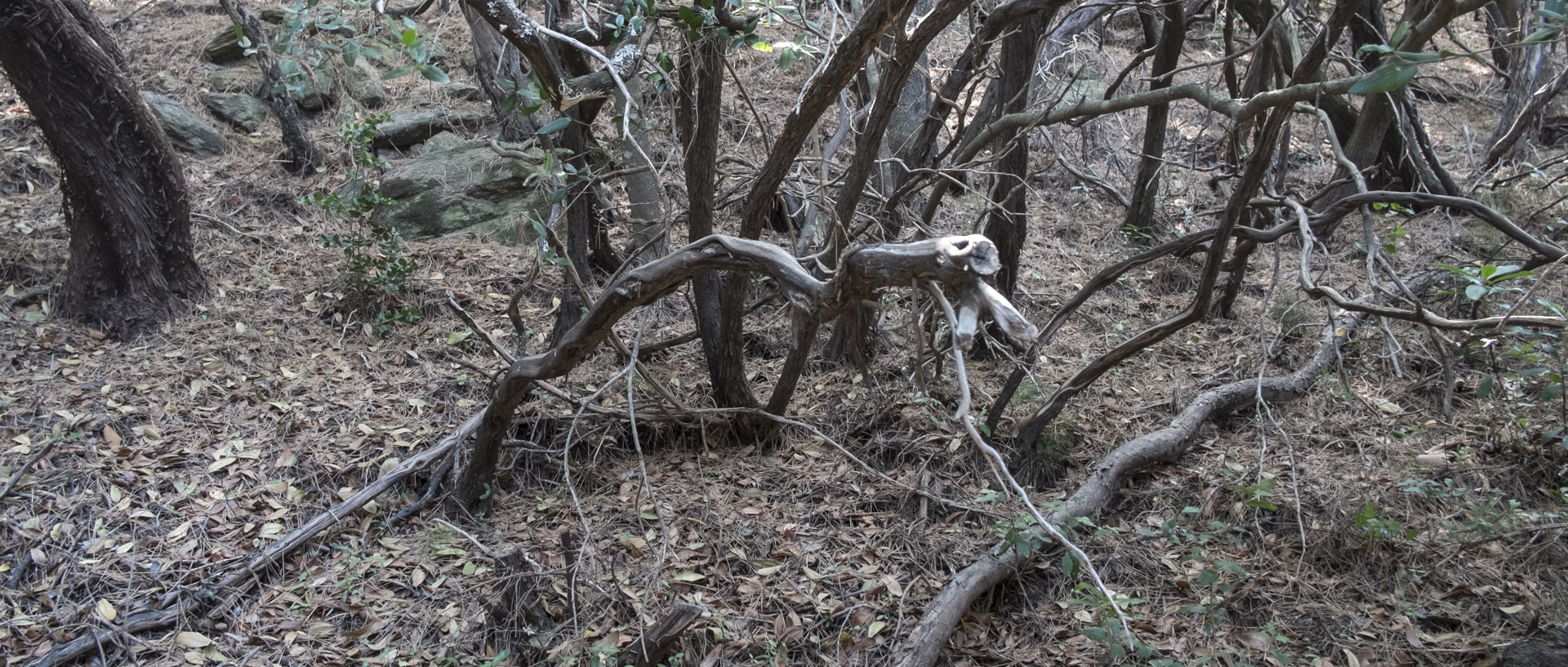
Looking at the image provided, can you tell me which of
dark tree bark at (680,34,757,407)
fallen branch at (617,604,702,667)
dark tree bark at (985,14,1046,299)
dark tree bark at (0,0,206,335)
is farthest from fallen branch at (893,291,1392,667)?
dark tree bark at (0,0,206,335)

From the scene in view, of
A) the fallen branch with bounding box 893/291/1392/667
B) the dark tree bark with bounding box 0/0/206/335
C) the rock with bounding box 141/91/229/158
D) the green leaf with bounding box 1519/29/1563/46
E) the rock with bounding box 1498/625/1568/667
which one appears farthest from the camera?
the rock with bounding box 141/91/229/158

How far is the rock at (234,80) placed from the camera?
7457 millimetres

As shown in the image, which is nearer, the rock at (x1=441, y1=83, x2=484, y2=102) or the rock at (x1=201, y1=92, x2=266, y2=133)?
the rock at (x1=201, y1=92, x2=266, y2=133)

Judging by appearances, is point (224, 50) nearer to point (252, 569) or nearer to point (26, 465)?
point (26, 465)

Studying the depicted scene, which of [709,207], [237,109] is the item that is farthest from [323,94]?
[709,207]

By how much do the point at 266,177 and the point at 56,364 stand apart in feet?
7.83

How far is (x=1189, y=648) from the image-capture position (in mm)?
3102

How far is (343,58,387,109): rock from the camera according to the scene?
7.70m

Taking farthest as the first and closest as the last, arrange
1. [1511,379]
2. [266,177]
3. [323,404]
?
[266,177] → [323,404] → [1511,379]

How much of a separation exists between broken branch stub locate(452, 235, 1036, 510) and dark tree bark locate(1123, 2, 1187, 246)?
2.78 meters

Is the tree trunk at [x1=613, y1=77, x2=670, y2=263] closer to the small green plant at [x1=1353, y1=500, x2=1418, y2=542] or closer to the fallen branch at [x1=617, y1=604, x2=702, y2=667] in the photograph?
the fallen branch at [x1=617, y1=604, x2=702, y2=667]

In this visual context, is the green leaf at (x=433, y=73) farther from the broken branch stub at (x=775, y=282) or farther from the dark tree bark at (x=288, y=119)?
the dark tree bark at (x=288, y=119)

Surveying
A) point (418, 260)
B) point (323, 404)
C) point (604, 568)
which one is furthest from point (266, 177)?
point (604, 568)

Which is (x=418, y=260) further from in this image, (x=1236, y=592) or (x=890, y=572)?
(x=1236, y=592)
